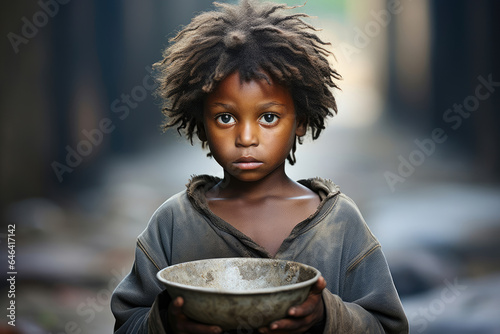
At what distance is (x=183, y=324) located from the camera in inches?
47.4

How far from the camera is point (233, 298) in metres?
1.08

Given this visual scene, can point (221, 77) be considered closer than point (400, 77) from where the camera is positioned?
Yes

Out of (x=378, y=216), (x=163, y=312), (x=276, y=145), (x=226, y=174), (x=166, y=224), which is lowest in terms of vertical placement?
(x=378, y=216)

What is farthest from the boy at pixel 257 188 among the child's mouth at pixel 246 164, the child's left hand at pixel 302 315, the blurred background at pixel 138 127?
the blurred background at pixel 138 127

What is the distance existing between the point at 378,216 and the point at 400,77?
2.68 ft

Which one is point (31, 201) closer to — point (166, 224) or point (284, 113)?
point (166, 224)

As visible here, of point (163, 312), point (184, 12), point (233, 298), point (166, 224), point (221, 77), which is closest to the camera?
point (233, 298)

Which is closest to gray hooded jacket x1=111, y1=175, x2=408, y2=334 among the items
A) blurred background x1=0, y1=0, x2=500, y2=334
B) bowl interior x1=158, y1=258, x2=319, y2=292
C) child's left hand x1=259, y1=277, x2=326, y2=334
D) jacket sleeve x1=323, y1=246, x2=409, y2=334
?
jacket sleeve x1=323, y1=246, x2=409, y2=334

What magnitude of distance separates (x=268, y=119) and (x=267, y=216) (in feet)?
0.86

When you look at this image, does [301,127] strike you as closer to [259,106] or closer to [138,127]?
[259,106]

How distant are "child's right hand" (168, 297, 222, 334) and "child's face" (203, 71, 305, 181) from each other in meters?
0.41

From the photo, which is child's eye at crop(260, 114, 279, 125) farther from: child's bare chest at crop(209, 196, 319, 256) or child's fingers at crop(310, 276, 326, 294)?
child's fingers at crop(310, 276, 326, 294)

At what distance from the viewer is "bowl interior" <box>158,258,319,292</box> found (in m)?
1.34

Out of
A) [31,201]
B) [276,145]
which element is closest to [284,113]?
[276,145]
